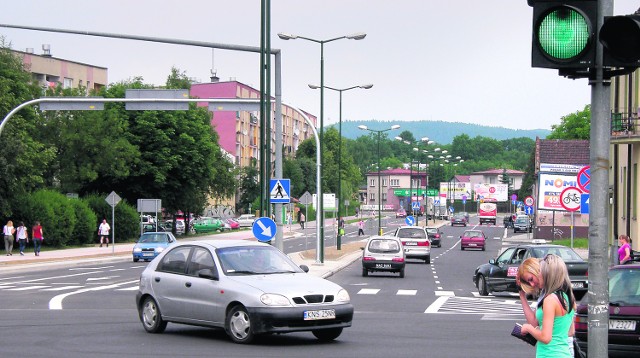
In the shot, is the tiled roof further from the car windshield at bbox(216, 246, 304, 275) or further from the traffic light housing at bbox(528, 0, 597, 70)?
the traffic light housing at bbox(528, 0, 597, 70)

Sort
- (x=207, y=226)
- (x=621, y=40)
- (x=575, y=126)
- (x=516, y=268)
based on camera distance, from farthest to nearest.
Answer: (x=575, y=126)
(x=207, y=226)
(x=516, y=268)
(x=621, y=40)

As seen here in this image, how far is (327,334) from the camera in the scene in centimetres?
1526

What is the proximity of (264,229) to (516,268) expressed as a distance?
261 inches

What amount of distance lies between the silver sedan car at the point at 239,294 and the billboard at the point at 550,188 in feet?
111

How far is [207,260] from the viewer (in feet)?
51.1

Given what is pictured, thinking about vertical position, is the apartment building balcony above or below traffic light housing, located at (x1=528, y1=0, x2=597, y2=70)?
above

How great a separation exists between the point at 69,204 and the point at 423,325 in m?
49.1

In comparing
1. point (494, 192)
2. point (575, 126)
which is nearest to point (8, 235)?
point (575, 126)

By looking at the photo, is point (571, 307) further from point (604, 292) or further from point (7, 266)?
point (7, 266)

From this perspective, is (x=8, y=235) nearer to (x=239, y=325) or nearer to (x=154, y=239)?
(x=154, y=239)

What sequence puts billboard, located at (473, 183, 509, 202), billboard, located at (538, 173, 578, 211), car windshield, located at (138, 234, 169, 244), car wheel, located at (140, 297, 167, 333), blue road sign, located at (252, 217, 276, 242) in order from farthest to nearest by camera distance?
billboard, located at (473, 183, 509, 202) < billboard, located at (538, 173, 578, 211) < car windshield, located at (138, 234, 169, 244) < blue road sign, located at (252, 217, 276, 242) < car wheel, located at (140, 297, 167, 333)

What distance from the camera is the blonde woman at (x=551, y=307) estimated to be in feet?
22.6

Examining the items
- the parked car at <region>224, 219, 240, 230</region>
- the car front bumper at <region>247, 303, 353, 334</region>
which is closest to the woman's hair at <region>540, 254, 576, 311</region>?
the car front bumper at <region>247, 303, 353, 334</region>

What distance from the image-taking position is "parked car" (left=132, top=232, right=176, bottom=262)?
47.9 meters
